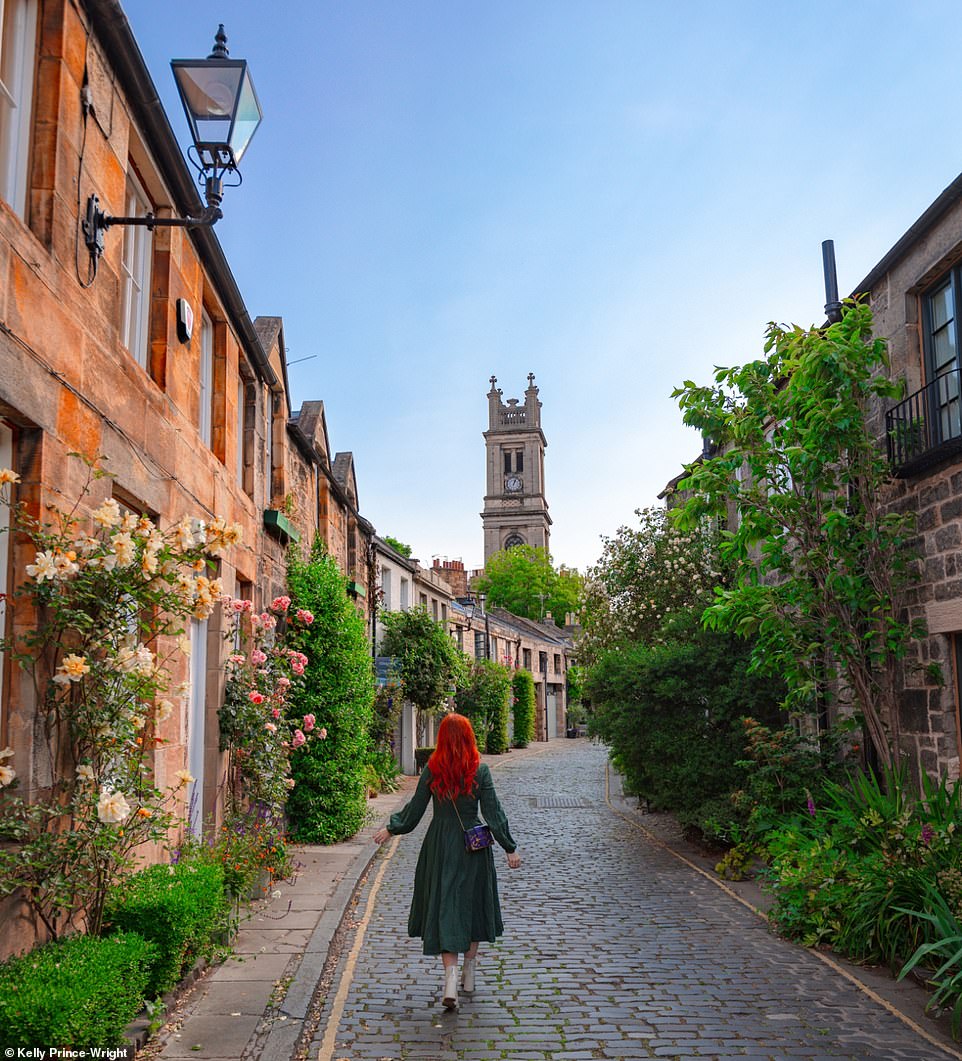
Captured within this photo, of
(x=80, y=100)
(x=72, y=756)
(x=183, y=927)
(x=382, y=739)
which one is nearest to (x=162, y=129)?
(x=80, y=100)

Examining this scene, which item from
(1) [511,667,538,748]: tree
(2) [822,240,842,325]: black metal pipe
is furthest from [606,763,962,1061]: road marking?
(1) [511,667,538,748]: tree

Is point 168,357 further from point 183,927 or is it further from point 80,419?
point 183,927

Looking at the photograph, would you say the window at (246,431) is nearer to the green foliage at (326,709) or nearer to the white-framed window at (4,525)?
the green foliage at (326,709)

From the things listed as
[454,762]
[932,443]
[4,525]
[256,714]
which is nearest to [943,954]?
[454,762]

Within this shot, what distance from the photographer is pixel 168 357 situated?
25.4ft

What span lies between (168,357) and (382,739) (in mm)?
16757

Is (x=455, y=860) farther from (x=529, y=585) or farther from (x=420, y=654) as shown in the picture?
(x=529, y=585)

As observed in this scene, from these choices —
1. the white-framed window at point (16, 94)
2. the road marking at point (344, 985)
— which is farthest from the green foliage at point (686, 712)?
the white-framed window at point (16, 94)

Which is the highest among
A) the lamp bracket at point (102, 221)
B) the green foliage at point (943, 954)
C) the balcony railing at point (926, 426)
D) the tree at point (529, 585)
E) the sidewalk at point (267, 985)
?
the tree at point (529, 585)

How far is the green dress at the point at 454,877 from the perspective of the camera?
6324 millimetres

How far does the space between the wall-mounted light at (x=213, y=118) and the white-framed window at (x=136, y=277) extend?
979 millimetres

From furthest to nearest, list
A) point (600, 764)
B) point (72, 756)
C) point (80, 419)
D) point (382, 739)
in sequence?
1. point (600, 764)
2. point (382, 739)
3. point (80, 419)
4. point (72, 756)

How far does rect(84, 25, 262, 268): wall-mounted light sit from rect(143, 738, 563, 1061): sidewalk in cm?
443

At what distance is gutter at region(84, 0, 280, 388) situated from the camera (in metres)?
5.95
